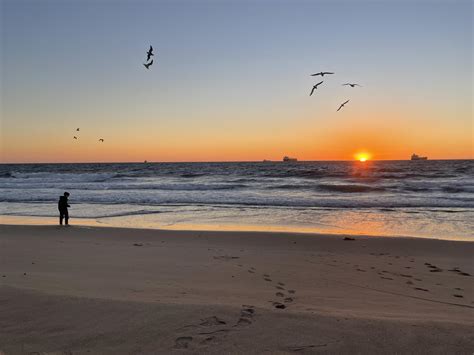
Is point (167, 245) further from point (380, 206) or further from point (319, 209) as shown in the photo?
point (380, 206)

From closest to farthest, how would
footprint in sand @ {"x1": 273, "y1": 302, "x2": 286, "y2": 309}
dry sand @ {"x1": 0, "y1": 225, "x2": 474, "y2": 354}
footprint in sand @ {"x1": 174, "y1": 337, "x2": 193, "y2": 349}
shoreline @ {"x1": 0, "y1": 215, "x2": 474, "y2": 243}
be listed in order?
footprint in sand @ {"x1": 174, "y1": 337, "x2": 193, "y2": 349}, dry sand @ {"x1": 0, "y1": 225, "x2": 474, "y2": 354}, footprint in sand @ {"x1": 273, "y1": 302, "x2": 286, "y2": 309}, shoreline @ {"x1": 0, "y1": 215, "x2": 474, "y2": 243}

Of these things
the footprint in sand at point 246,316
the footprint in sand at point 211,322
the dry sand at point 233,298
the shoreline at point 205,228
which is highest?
the footprint in sand at point 211,322

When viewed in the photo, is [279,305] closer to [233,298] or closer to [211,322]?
[233,298]

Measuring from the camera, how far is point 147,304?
445cm

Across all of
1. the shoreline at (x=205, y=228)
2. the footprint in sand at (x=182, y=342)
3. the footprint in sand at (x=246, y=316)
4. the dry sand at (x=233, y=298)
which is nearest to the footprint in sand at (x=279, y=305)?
the dry sand at (x=233, y=298)

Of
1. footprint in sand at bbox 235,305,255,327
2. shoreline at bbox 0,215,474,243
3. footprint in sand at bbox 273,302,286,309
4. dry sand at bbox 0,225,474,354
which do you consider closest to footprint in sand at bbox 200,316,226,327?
dry sand at bbox 0,225,474,354

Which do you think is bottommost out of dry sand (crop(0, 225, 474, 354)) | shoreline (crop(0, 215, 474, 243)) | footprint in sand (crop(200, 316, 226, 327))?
shoreline (crop(0, 215, 474, 243))

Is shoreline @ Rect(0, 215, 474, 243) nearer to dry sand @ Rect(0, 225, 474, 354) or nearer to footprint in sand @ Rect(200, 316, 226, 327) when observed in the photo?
dry sand @ Rect(0, 225, 474, 354)

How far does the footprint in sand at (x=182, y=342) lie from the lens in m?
3.48

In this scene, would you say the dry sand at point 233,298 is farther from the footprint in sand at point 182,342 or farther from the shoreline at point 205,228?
the shoreline at point 205,228

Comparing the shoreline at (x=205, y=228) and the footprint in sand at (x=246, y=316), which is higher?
the footprint in sand at (x=246, y=316)

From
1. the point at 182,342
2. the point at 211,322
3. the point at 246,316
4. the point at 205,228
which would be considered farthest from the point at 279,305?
the point at 205,228

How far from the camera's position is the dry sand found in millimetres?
3600

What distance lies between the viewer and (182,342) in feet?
11.6
